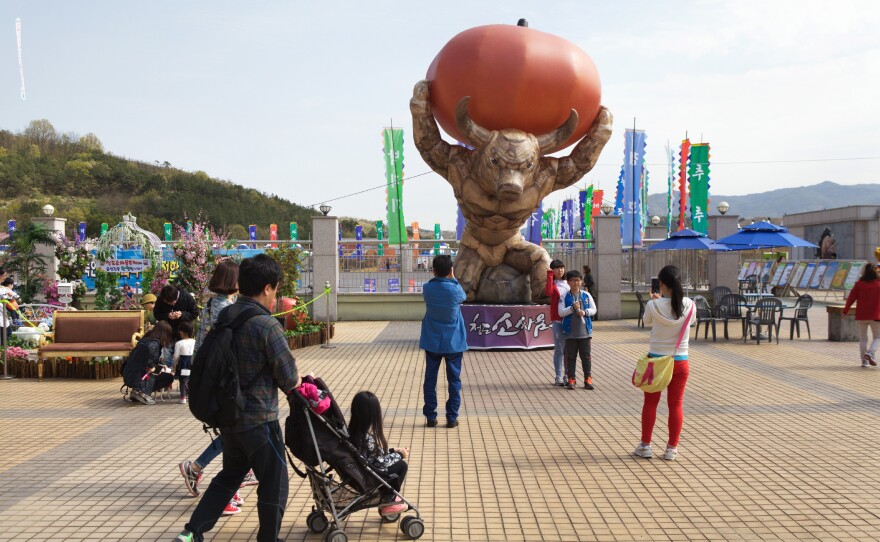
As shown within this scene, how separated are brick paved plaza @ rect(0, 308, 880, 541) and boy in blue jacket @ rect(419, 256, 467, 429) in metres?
0.25

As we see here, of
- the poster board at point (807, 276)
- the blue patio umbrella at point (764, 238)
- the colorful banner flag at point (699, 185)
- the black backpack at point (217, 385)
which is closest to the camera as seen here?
the black backpack at point (217, 385)

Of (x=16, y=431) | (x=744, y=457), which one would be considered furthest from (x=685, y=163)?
(x=16, y=431)

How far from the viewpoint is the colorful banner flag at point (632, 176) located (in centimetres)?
2112

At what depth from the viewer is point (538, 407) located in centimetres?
830

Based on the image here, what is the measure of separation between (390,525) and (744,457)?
3.22 metres

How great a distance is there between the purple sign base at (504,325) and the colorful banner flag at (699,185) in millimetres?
9463

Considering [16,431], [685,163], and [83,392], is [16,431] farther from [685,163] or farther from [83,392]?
[685,163]

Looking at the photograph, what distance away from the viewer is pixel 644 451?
20.5ft

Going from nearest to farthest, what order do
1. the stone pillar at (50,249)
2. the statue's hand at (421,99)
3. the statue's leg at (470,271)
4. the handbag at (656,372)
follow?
1. the handbag at (656,372)
2. the statue's hand at (421,99)
3. the statue's leg at (470,271)
4. the stone pillar at (50,249)

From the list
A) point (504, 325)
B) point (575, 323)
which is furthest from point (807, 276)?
point (575, 323)

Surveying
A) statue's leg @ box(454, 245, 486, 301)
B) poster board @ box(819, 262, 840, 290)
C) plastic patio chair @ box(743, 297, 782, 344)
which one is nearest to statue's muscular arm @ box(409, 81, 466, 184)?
statue's leg @ box(454, 245, 486, 301)

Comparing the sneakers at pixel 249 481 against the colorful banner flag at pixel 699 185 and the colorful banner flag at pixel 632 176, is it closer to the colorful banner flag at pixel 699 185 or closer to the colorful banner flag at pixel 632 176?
the colorful banner flag at pixel 632 176

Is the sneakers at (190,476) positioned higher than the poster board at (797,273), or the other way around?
the poster board at (797,273)

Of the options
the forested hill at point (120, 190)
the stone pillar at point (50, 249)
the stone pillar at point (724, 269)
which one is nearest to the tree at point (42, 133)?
the forested hill at point (120, 190)
